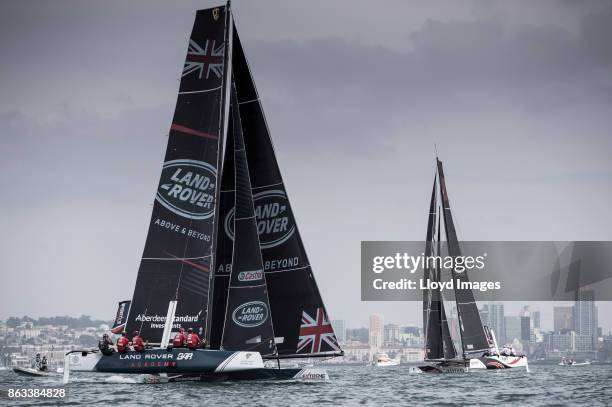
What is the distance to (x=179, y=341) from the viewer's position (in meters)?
37.2

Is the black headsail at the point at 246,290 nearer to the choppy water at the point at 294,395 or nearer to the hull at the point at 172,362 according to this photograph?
the choppy water at the point at 294,395

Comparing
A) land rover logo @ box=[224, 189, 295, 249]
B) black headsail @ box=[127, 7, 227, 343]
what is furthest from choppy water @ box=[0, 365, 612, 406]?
land rover logo @ box=[224, 189, 295, 249]

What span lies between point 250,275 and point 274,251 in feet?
5.69

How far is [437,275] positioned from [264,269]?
30.4 m

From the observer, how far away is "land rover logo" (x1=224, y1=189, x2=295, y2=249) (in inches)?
1582

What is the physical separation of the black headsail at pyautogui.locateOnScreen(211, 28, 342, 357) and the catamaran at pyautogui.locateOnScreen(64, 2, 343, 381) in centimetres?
4

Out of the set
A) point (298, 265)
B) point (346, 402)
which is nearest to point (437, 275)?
point (298, 265)

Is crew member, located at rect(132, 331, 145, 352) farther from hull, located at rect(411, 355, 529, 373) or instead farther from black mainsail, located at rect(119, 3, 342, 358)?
hull, located at rect(411, 355, 529, 373)

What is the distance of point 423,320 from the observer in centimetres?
7456

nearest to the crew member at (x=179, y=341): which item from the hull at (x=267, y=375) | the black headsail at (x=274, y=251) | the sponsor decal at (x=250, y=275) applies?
the hull at (x=267, y=375)

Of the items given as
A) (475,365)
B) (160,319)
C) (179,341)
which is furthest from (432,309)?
(179,341)

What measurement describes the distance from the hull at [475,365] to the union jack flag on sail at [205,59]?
1197 inches

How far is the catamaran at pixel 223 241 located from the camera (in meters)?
38.6

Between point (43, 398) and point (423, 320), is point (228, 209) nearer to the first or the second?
point (43, 398)
